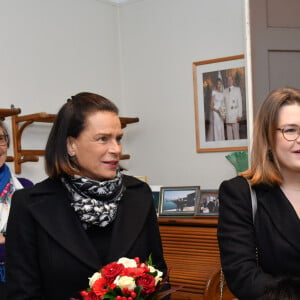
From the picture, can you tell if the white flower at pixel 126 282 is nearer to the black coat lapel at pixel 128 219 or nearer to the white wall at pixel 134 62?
the black coat lapel at pixel 128 219

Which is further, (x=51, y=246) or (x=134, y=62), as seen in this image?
(x=134, y=62)

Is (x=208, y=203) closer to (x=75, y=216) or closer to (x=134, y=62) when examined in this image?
(x=134, y=62)

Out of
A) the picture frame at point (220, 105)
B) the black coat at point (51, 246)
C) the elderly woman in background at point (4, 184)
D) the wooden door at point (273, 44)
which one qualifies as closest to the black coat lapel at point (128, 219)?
the black coat at point (51, 246)

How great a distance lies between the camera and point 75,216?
1.73m

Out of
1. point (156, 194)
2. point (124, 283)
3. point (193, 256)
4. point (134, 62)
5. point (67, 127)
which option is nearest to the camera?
point (124, 283)

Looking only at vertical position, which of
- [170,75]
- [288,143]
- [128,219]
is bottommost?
[128,219]

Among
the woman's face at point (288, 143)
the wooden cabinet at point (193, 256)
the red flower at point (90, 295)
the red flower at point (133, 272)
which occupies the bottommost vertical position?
the wooden cabinet at point (193, 256)

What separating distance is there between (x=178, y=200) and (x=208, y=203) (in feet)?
0.87

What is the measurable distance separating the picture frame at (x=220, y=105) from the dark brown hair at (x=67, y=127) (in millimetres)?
2293

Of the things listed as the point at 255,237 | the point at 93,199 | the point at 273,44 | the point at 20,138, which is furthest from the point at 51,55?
the point at 255,237

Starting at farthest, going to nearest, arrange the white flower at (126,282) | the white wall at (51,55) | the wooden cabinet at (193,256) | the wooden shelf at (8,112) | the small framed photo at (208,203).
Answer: the white wall at (51,55) < the small framed photo at (208,203) < the wooden shelf at (8,112) < the wooden cabinet at (193,256) < the white flower at (126,282)

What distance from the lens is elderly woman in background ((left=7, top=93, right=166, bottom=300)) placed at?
1650 mm

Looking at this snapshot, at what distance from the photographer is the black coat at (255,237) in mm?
1594

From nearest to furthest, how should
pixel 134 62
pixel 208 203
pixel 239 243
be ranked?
pixel 239 243, pixel 208 203, pixel 134 62
